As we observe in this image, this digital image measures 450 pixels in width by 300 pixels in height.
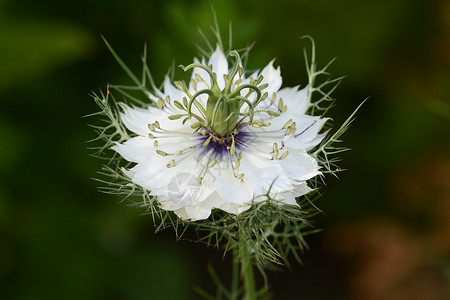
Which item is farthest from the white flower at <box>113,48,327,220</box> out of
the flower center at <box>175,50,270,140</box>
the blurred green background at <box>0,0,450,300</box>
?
the blurred green background at <box>0,0,450,300</box>

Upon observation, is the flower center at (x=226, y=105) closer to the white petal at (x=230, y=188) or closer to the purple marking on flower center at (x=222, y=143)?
the purple marking on flower center at (x=222, y=143)

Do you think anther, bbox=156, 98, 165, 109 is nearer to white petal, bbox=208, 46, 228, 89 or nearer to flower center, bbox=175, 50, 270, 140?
flower center, bbox=175, 50, 270, 140

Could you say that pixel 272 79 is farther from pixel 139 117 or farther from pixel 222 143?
pixel 139 117

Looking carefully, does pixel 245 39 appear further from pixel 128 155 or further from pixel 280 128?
pixel 128 155

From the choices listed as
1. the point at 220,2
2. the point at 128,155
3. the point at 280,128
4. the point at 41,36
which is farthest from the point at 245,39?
the point at 41,36

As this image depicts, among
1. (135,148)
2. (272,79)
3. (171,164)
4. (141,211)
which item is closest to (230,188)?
(171,164)
